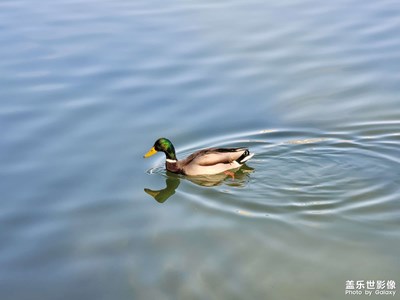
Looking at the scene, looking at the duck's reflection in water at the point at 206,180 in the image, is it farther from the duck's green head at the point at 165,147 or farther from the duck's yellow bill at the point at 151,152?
the duck's yellow bill at the point at 151,152

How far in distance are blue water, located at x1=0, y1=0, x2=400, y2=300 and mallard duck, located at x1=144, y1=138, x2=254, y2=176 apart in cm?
16

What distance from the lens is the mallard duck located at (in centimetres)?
1012

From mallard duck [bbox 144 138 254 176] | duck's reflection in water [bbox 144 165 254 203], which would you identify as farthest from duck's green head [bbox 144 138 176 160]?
duck's reflection in water [bbox 144 165 254 203]

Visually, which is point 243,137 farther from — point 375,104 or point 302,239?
point 302,239

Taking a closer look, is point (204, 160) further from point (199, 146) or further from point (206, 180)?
point (199, 146)

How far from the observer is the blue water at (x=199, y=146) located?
7.72 m

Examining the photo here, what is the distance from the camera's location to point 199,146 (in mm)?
10961

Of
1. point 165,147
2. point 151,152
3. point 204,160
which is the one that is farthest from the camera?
point 151,152

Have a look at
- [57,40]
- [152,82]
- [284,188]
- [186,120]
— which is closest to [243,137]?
[186,120]

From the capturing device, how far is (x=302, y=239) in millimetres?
8008

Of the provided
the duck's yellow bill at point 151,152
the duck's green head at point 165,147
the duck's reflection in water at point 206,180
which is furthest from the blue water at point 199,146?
the duck's green head at point 165,147

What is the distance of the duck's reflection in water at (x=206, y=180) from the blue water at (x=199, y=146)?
4 centimetres

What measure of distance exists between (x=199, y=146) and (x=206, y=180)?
809mm

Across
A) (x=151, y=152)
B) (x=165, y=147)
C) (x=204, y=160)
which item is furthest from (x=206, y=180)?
(x=151, y=152)
